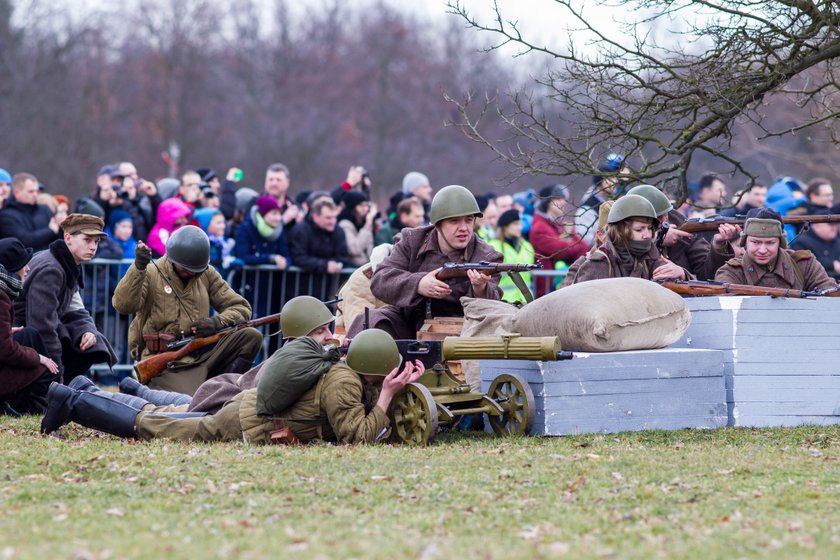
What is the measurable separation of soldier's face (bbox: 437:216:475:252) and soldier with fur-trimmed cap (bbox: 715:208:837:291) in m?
2.29

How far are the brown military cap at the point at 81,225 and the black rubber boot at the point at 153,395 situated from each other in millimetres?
1601

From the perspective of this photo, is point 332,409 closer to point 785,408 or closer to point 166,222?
point 785,408

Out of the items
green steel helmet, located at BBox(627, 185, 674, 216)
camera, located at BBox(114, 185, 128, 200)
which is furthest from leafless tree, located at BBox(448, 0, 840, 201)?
camera, located at BBox(114, 185, 128, 200)

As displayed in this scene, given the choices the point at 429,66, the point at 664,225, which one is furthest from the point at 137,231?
the point at 429,66

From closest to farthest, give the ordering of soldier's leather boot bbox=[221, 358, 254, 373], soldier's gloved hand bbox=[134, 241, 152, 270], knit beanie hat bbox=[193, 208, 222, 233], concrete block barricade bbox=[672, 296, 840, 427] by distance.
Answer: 1. concrete block barricade bbox=[672, 296, 840, 427]
2. soldier's gloved hand bbox=[134, 241, 152, 270]
3. soldier's leather boot bbox=[221, 358, 254, 373]
4. knit beanie hat bbox=[193, 208, 222, 233]

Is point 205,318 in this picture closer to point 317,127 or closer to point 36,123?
point 36,123

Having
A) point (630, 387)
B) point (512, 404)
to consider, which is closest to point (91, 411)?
point (512, 404)

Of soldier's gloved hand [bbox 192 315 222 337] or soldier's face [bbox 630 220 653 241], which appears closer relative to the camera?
soldier's face [bbox 630 220 653 241]

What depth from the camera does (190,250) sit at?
1296cm

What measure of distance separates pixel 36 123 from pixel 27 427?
34091 millimetres

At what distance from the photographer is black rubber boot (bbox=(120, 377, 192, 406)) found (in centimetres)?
1171

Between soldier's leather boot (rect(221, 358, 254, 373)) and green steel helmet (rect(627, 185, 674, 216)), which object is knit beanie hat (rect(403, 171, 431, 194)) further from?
green steel helmet (rect(627, 185, 674, 216))

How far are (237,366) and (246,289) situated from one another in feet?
12.4

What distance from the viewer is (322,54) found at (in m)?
62.3
